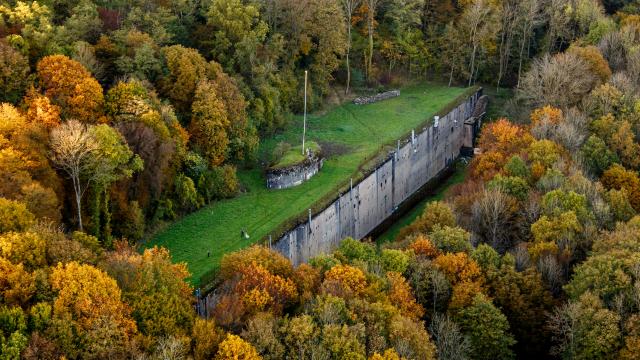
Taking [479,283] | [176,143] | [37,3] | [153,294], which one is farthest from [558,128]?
[37,3]

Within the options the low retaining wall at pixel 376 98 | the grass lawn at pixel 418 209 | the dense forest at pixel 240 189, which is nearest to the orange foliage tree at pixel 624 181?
the dense forest at pixel 240 189

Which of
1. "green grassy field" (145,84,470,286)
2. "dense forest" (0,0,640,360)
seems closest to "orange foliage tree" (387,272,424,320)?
"dense forest" (0,0,640,360)

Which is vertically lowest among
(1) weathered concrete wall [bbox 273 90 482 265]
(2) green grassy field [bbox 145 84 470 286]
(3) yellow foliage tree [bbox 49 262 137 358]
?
(1) weathered concrete wall [bbox 273 90 482 265]

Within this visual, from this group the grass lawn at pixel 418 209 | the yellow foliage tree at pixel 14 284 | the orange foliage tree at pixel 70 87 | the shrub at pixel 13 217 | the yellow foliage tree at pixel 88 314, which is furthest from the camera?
the grass lawn at pixel 418 209

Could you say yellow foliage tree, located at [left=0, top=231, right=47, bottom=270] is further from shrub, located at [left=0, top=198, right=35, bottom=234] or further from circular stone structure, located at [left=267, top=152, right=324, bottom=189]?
circular stone structure, located at [left=267, top=152, right=324, bottom=189]

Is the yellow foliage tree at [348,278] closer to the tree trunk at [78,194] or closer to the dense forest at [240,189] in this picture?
the dense forest at [240,189]

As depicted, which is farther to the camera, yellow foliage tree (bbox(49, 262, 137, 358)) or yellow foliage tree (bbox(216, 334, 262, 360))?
yellow foliage tree (bbox(216, 334, 262, 360))

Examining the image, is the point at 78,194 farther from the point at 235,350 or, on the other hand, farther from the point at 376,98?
the point at 376,98
